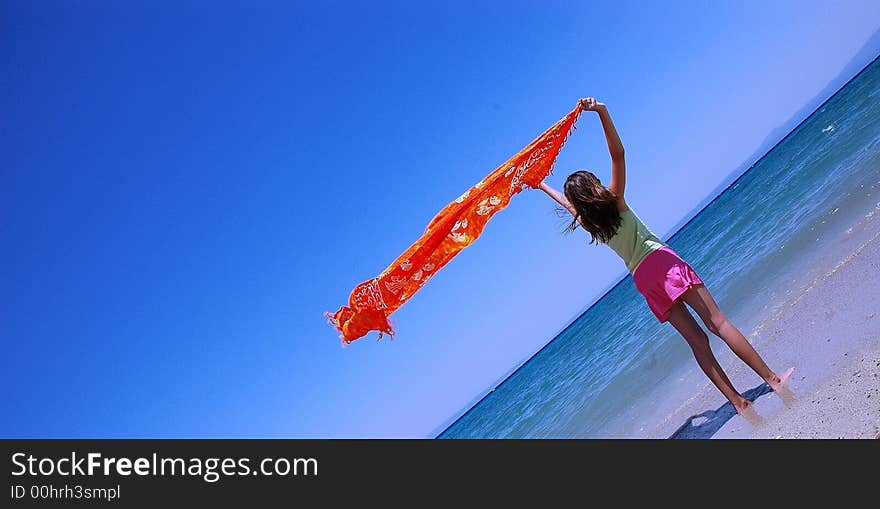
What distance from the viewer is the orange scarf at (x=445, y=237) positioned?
6.09 m

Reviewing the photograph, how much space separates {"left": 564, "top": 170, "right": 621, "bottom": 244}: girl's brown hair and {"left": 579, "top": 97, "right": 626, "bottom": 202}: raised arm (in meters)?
0.07

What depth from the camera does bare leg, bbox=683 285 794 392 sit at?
482cm

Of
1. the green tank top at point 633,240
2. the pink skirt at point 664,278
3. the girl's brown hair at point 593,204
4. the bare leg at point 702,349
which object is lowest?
the bare leg at point 702,349

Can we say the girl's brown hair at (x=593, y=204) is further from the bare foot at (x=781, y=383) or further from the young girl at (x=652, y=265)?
the bare foot at (x=781, y=383)

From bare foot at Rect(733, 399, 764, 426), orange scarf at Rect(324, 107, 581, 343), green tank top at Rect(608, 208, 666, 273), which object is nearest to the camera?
bare foot at Rect(733, 399, 764, 426)

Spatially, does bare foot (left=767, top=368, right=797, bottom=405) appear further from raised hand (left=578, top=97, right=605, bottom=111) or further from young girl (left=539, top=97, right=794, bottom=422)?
raised hand (left=578, top=97, right=605, bottom=111)

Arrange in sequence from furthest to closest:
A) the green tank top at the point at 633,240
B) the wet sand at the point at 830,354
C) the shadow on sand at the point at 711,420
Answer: the shadow on sand at the point at 711,420 → the green tank top at the point at 633,240 → the wet sand at the point at 830,354

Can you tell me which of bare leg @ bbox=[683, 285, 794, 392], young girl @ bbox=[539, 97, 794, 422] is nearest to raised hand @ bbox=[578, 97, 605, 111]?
young girl @ bbox=[539, 97, 794, 422]

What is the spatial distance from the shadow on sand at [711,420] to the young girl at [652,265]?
184 mm

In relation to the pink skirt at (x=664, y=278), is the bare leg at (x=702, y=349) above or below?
below

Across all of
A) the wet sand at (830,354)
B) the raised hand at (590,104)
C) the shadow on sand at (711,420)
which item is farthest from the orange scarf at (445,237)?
the wet sand at (830,354)
